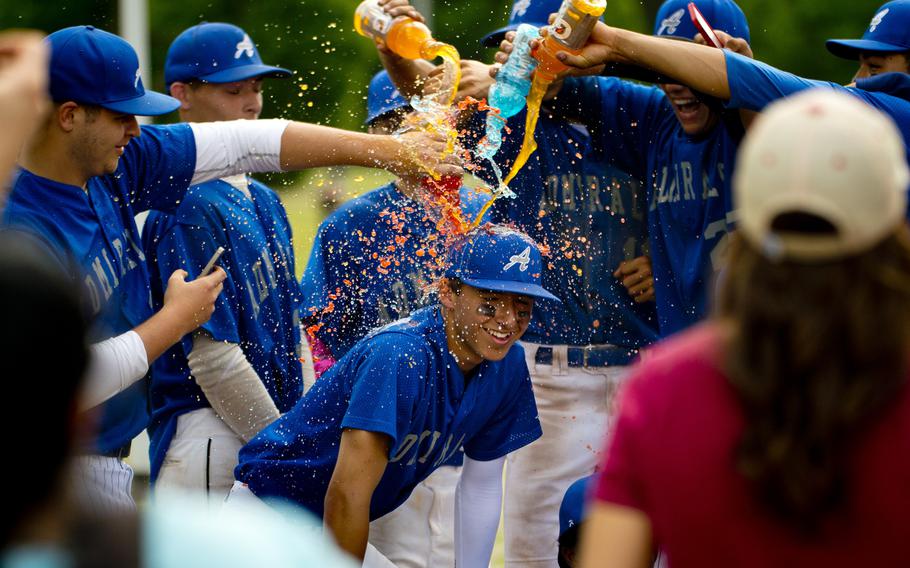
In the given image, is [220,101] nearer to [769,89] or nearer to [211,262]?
[211,262]

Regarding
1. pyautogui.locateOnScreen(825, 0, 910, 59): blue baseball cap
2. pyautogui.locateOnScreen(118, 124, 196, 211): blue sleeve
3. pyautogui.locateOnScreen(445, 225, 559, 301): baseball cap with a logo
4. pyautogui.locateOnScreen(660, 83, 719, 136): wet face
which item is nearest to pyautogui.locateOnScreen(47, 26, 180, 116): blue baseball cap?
pyautogui.locateOnScreen(118, 124, 196, 211): blue sleeve

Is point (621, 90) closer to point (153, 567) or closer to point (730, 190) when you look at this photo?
point (730, 190)

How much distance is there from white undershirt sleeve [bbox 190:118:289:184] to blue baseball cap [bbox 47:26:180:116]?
9.7 inches

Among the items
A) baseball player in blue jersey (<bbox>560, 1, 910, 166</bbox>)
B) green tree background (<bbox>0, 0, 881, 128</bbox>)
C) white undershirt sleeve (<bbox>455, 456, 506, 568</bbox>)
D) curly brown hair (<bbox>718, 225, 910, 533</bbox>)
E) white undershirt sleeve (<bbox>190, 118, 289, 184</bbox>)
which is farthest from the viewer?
green tree background (<bbox>0, 0, 881, 128</bbox>)

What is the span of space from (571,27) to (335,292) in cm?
159

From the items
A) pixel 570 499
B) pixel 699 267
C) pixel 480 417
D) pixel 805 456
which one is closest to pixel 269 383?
pixel 480 417

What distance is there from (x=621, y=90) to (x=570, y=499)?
63.3 inches

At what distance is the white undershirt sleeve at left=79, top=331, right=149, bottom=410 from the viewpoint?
3990 millimetres

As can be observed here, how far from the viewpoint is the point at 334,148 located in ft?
15.2

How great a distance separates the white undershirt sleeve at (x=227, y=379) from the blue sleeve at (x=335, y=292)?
704 millimetres

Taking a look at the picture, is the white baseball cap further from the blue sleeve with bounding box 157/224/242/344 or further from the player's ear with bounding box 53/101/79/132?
the blue sleeve with bounding box 157/224/242/344

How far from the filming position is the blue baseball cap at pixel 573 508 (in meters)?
4.81

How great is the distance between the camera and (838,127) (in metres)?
1.90

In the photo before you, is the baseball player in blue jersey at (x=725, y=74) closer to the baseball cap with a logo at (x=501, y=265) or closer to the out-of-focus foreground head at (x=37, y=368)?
the baseball cap with a logo at (x=501, y=265)
